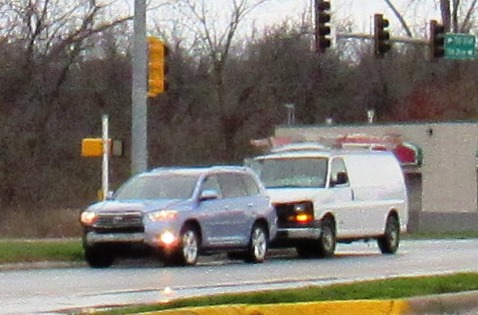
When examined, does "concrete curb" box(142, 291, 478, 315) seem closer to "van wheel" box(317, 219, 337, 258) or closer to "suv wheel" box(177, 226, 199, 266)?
"suv wheel" box(177, 226, 199, 266)

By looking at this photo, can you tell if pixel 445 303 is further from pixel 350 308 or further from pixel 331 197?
pixel 331 197

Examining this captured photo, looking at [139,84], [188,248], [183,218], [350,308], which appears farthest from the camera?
[139,84]

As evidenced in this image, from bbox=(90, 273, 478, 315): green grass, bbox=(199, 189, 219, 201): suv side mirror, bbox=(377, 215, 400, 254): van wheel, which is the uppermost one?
bbox=(199, 189, 219, 201): suv side mirror

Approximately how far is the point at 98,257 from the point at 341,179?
5.95 meters

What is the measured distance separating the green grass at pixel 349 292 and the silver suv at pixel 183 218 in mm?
7872

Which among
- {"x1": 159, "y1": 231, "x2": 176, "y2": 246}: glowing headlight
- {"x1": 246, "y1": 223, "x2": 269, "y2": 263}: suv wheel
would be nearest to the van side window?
{"x1": 246, "y1": 223, "x2": 269, "y2": 263}: suv wheel

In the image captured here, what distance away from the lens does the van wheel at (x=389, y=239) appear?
30812mm

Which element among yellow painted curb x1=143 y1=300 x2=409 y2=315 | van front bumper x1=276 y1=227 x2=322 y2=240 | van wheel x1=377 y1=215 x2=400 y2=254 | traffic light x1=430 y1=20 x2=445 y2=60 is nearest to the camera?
yellow painted curb x1=143 y1=300 x2=409 y2=315

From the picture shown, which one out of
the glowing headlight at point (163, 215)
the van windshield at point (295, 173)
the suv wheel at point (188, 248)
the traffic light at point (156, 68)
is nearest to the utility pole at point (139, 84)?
the traffic light at point (156, 68)

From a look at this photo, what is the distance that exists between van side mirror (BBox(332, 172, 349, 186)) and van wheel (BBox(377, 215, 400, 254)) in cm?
197

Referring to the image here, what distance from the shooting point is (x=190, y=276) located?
882 inches

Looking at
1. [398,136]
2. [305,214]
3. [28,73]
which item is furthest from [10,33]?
[305,214]

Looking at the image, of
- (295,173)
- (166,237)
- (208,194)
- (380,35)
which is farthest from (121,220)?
(380,35)

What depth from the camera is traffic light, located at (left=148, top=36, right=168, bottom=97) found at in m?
28.2
